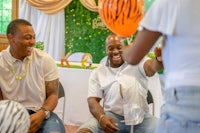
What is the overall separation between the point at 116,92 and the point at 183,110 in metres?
1.27

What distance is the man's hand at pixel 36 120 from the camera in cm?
211

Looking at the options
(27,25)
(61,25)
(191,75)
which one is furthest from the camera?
(61,25)

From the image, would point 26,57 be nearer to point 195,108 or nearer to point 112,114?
point 112,114

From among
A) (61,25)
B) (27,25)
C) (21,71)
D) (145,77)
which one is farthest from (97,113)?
(61,25)

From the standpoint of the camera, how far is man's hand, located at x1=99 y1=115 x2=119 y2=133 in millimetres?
2205

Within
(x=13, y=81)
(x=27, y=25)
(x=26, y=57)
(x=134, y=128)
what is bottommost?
(x=134, y=128)

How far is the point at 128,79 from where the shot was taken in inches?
91.3

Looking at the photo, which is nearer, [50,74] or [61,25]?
[50,74]

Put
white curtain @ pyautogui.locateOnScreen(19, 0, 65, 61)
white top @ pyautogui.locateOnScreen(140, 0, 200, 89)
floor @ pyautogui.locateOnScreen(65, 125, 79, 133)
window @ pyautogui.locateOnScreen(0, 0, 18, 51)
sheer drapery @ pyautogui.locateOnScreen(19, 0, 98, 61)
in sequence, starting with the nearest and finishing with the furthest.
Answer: white top @ pyautogui.locateOnScreen(140, 0, 200, 89), floor @ pyautogui.locateOnScreen(65, 125, 79, 133), sheer drapery @ pyautogui.locateOnScreen(19, 0, 98, 61), white curtain @ pyautogui.locateOnScreen(19, 0, 65, 61), window @ pyautogui.locateOnScreen(0, 0, 18, 51)

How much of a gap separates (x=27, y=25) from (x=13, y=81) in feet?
1.30

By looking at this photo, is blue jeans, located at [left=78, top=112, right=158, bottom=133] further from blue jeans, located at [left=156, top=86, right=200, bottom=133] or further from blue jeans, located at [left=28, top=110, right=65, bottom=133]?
blue jeans, located at [left=156, top=86, right=200, bottom=133]

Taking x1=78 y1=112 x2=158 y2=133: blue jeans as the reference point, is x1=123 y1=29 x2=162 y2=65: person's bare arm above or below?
above

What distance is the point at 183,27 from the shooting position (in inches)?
41.3

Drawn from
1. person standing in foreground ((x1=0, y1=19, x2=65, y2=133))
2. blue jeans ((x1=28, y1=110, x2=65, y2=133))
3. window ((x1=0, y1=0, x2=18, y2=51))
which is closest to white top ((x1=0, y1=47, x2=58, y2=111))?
person standing in foreground ((x1=0, y1=19, x2=65, y2=133))
